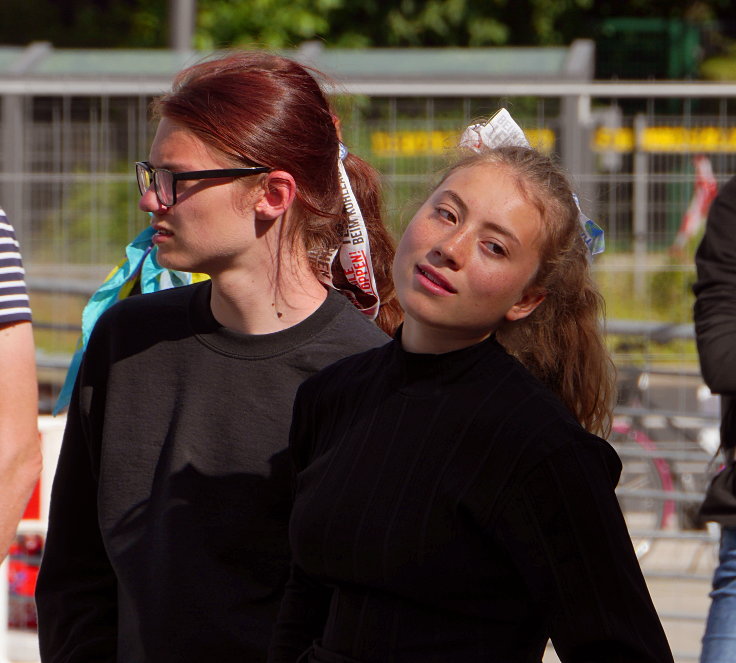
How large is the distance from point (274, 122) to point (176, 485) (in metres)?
0.60

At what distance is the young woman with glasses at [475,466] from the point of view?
162cm

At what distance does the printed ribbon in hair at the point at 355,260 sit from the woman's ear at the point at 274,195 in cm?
14

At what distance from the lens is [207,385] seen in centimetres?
218

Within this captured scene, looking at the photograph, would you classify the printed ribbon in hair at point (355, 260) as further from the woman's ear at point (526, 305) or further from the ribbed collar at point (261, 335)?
the woman's ear at point (526, 305)

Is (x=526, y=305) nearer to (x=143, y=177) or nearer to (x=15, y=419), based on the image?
(x=143, y=177)

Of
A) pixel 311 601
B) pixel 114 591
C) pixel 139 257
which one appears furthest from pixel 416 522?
pixel 139 257

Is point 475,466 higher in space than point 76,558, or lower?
higher

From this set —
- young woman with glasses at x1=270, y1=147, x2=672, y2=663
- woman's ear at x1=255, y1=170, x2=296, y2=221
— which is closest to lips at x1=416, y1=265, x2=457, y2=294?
young woman with glasses at x1=270, y1=147, x2=672, y2=663

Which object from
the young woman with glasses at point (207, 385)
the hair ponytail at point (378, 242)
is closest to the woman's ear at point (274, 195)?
the young woman with glasses at point (207, 385)

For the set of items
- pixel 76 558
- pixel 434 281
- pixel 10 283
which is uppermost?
pixel 434 281

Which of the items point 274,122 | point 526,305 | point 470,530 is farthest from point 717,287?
point 470,530

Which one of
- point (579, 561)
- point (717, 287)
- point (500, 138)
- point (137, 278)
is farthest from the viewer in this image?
point (717, 287)

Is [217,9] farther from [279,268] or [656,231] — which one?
[279,268]

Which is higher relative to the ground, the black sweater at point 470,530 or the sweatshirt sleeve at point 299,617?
the black sweater at point 470,530
